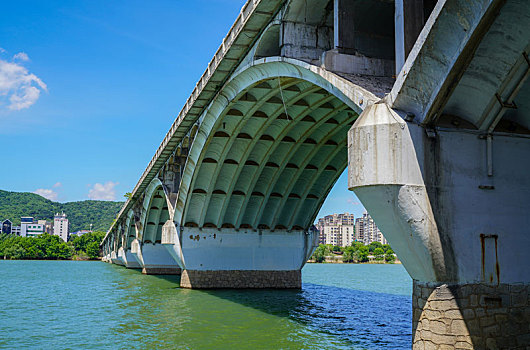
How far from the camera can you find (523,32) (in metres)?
9.61

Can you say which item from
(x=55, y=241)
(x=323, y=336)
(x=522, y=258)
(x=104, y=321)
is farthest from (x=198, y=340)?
(x=55, y=241)

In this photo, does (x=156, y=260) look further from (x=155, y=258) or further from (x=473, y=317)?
(x=473, y=317)

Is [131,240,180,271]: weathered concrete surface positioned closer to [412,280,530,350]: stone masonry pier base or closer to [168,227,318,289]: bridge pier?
[168,227,318,289]: bridge pier

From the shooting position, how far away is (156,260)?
194 feet

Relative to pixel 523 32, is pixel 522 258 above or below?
below

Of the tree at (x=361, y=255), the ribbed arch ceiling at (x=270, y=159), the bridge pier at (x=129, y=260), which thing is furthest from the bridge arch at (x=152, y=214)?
the tree at (x=361, y=255)

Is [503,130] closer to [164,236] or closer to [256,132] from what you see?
[256,132]

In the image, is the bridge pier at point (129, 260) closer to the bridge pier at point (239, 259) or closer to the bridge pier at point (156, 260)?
the bridge pier at point (156, 260)

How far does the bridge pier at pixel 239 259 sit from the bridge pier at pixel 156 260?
23208 mm

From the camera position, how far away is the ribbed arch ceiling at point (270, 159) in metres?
26.2

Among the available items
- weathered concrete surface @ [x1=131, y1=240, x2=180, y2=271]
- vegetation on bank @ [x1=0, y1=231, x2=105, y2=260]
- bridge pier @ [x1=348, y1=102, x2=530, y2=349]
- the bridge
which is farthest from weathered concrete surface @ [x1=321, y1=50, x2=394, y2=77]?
vegetation on bank @ [x1=0, y1=231, x2=105, y2=260]

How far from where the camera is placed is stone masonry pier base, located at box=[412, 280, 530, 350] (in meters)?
10.5

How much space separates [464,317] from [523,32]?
555cm

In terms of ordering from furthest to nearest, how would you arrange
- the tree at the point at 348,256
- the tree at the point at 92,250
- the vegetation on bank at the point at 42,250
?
the tree at the point at 348,256 < the tree at the point at 92,250 < the vegetation on bank at the point at 42,250
